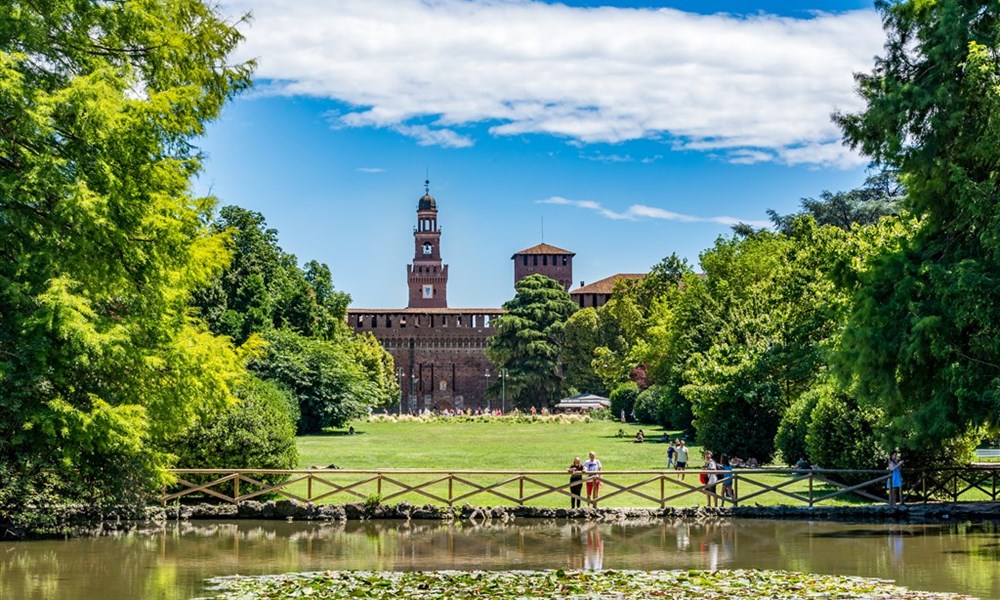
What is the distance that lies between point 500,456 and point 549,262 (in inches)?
2708

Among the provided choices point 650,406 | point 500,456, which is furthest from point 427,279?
point 500,456

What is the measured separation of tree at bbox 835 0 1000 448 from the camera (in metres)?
17.3

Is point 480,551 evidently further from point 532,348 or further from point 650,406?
point 532,348

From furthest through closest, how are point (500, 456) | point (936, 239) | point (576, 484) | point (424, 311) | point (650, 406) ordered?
point (424, 311) < point (650, 406) < point (500, 456) < point (576, 484) < point (936, 239)

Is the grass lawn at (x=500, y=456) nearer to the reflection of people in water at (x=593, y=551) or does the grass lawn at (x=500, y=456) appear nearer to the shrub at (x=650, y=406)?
the shrub at (x=650, y=406)

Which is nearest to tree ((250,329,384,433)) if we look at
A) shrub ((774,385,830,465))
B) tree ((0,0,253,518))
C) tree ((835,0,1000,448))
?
shrub ((774,385,830,465))

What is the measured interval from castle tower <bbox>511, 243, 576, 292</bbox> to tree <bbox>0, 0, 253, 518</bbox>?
8404 cm

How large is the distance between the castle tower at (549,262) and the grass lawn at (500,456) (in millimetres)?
44512

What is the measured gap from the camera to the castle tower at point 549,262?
333ft

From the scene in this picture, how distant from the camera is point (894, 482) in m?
20.9

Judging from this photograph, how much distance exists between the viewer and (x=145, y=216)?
16.2 m

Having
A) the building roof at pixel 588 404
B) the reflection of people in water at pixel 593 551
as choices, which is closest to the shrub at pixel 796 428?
the reflection of people in water at pixel 593 551

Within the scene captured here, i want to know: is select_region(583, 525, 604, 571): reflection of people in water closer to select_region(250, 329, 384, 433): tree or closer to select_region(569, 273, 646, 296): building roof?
select_region(250, 329, 384, 433): tree

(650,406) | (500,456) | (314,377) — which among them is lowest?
(500,456)
